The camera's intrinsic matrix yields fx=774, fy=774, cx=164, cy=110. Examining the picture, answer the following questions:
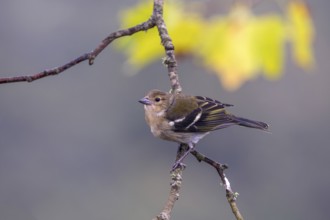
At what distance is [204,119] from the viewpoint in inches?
123

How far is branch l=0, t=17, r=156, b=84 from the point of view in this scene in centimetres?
194

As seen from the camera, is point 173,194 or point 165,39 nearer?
point 173,194

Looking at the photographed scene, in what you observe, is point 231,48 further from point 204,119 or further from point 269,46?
point 204,119

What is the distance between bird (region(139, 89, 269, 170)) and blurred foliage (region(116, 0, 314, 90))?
0.57 metres

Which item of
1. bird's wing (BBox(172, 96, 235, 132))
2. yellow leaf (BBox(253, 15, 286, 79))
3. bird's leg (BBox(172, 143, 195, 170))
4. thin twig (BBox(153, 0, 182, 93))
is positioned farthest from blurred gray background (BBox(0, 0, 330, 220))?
yellow leaf (BBox(253, 15, 286, 79))

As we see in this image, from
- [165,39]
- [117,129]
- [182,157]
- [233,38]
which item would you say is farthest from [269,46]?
[117,129]

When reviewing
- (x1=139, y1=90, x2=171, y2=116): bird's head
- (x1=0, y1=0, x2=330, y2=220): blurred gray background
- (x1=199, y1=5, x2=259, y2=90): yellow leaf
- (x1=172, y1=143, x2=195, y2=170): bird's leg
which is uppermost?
(x1=0, y1=0, x2=330, y2=220): blurred gray background

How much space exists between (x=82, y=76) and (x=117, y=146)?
4.36 feet

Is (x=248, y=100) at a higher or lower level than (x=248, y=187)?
higher

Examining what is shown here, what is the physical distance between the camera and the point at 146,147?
13.2 meters

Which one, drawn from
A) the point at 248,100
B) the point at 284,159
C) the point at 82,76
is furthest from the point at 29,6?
the point at 284,159

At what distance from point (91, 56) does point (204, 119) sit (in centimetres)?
112

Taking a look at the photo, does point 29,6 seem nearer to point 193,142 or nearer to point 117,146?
point 117,146

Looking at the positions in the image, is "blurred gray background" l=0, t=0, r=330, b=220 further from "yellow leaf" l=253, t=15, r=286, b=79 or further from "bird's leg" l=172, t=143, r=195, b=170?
"yellow leaf" l=253, t=15, r=286, b=79
